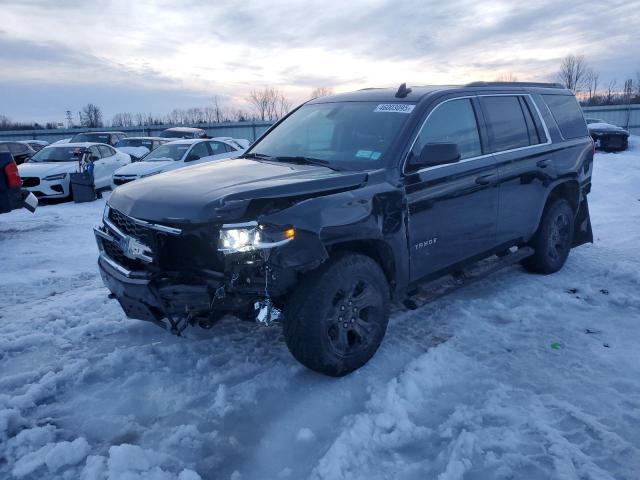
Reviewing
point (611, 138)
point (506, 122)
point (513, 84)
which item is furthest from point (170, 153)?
point (611, 138)

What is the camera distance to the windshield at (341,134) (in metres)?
3.79

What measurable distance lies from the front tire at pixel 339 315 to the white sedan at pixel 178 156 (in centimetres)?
945

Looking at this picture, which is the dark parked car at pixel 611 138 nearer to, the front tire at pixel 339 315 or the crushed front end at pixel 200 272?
the front tire at pixel 339 315

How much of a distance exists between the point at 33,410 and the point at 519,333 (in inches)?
138

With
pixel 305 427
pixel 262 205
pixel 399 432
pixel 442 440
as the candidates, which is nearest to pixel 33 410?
pixel 305 427

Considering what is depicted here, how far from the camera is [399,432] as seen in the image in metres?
2.79

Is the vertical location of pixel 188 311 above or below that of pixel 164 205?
below

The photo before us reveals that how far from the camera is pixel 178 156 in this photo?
1294 cm

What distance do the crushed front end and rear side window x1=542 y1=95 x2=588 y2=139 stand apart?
12.7 feet

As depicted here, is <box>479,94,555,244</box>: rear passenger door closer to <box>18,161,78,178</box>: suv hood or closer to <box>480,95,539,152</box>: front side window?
<box>480,95,539,152</box>: front side window

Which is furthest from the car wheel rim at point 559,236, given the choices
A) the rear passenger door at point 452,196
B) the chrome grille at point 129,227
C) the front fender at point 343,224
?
the chrome grille at point 129,227

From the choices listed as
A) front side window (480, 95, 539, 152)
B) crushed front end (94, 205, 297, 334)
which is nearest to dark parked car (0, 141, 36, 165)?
crushed front end (94, 205, 297, 334)

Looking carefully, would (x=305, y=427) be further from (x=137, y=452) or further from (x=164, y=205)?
(x=164, y=205)

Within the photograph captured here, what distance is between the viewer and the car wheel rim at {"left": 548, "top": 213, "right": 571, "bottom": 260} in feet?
17.9
